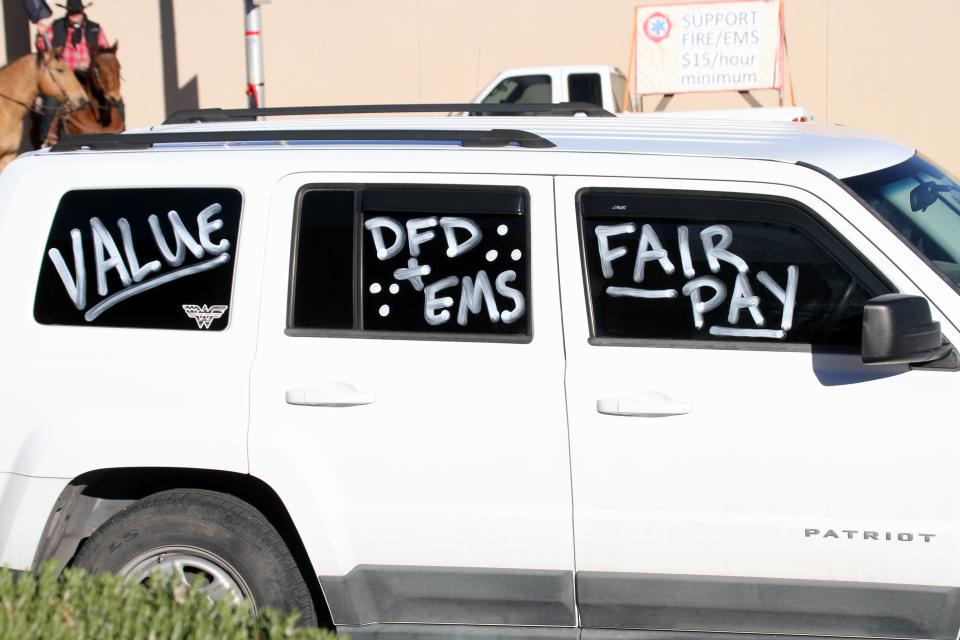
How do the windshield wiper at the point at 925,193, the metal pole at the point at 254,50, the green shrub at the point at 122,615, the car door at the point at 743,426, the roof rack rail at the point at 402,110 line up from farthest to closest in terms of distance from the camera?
the metal pole at the point at 254,50
the roof rack rail at the point at 402,110
the windshield wiper at the point at 925,193
the car door at the point at 743,426
the green shrub at the point at 122,615

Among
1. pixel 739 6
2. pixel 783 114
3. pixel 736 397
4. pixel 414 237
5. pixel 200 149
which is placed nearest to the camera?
pixel 736 397

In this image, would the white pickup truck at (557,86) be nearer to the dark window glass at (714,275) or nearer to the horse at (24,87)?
the horse at (24,87)

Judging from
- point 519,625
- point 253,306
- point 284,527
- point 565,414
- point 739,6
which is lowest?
point 519,625

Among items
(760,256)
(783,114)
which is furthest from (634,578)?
(783,114)

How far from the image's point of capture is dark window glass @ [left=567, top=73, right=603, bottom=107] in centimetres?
1479

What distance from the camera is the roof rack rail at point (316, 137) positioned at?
364 centimetres

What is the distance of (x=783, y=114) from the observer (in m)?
12.6

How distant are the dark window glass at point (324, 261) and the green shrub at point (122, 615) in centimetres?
105

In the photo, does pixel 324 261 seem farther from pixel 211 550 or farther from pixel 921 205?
pixel 921 205

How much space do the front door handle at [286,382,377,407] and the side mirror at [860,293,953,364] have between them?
144 cm

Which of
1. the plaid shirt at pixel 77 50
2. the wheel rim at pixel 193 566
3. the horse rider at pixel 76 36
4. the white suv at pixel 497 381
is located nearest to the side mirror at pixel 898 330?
the white suv at pixel 497 381

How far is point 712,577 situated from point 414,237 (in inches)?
53.6

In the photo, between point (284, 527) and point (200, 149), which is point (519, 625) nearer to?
point (284, 527)

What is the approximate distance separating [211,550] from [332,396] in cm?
65
